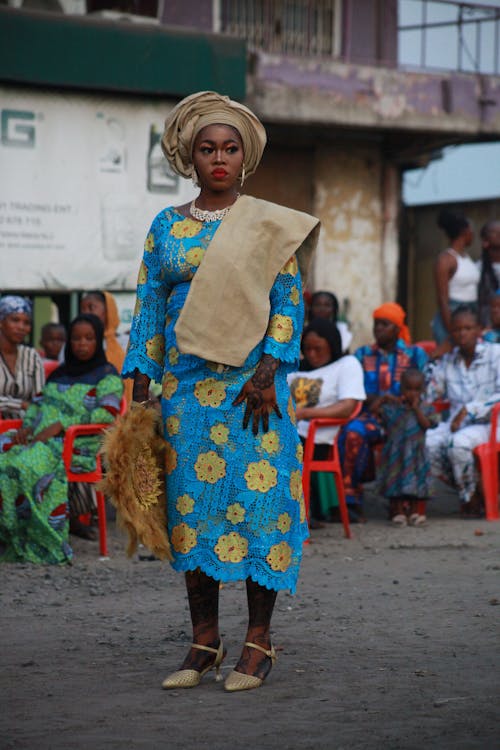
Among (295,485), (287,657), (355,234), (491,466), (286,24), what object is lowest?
(287,657)

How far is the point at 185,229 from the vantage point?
183 inches

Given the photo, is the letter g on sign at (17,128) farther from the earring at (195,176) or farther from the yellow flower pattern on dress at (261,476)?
the yellow flower pattern on dress at (261,476)

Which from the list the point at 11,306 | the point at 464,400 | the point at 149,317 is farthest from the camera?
the point at 464,400

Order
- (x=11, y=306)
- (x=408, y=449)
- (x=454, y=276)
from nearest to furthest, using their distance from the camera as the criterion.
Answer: (x=11, y=306), (x=408, y=449), (x=454, y=276)

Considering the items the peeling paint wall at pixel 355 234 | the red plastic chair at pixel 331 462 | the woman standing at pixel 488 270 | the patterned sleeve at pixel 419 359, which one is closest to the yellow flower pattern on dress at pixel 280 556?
the red plastic chair at pixel 331 462

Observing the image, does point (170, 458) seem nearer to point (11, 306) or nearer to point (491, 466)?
point (11, 306)

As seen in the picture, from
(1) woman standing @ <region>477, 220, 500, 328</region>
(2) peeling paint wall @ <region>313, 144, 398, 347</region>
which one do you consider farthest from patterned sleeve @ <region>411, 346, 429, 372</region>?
(2) peeling paint wall @ <region>313, 144, 398, 347</region>

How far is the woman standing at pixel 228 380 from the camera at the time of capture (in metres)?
4.54

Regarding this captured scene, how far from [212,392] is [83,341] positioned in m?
3.68

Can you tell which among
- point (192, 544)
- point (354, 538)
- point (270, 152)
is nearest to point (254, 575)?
point (192, 544)

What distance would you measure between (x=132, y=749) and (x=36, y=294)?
924 cm

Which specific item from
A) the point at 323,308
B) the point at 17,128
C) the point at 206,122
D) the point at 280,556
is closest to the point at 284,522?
the point at 280,556

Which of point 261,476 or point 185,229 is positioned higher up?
point 185,229

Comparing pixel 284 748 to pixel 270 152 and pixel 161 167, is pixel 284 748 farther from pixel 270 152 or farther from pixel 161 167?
pixel 270 152
